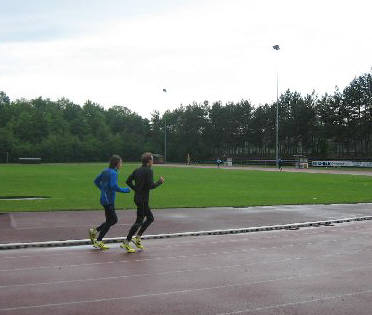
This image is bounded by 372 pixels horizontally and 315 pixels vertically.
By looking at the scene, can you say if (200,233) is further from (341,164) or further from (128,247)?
(341,164)

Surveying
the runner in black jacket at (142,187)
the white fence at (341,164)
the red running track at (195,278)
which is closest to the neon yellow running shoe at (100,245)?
the red running track at (195,278)

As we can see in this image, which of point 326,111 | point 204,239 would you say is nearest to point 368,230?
point 204,239

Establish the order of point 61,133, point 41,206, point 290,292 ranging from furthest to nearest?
point 61,133
point 41,206
point 290,292

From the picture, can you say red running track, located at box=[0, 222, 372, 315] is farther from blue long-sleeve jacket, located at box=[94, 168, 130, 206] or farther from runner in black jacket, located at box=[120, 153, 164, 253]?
blue long-sleeve jacket, located at box=[94, 168, 130, 206]

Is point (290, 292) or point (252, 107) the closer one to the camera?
point (290, 292)

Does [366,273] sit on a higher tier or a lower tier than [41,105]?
lower

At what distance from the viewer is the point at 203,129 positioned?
4092 inches

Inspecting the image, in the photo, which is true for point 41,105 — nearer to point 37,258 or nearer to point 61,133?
point 61,133

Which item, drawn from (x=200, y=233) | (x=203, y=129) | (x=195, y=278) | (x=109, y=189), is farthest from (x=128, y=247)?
(x=203, y=129)

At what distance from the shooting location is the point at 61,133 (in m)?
109

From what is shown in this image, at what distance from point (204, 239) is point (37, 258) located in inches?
154

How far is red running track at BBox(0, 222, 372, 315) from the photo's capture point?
6199 mm

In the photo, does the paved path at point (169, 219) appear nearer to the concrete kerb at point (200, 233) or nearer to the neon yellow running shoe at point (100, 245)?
the concrete kerb at point (200, 233)

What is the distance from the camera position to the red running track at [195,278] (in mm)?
6199
